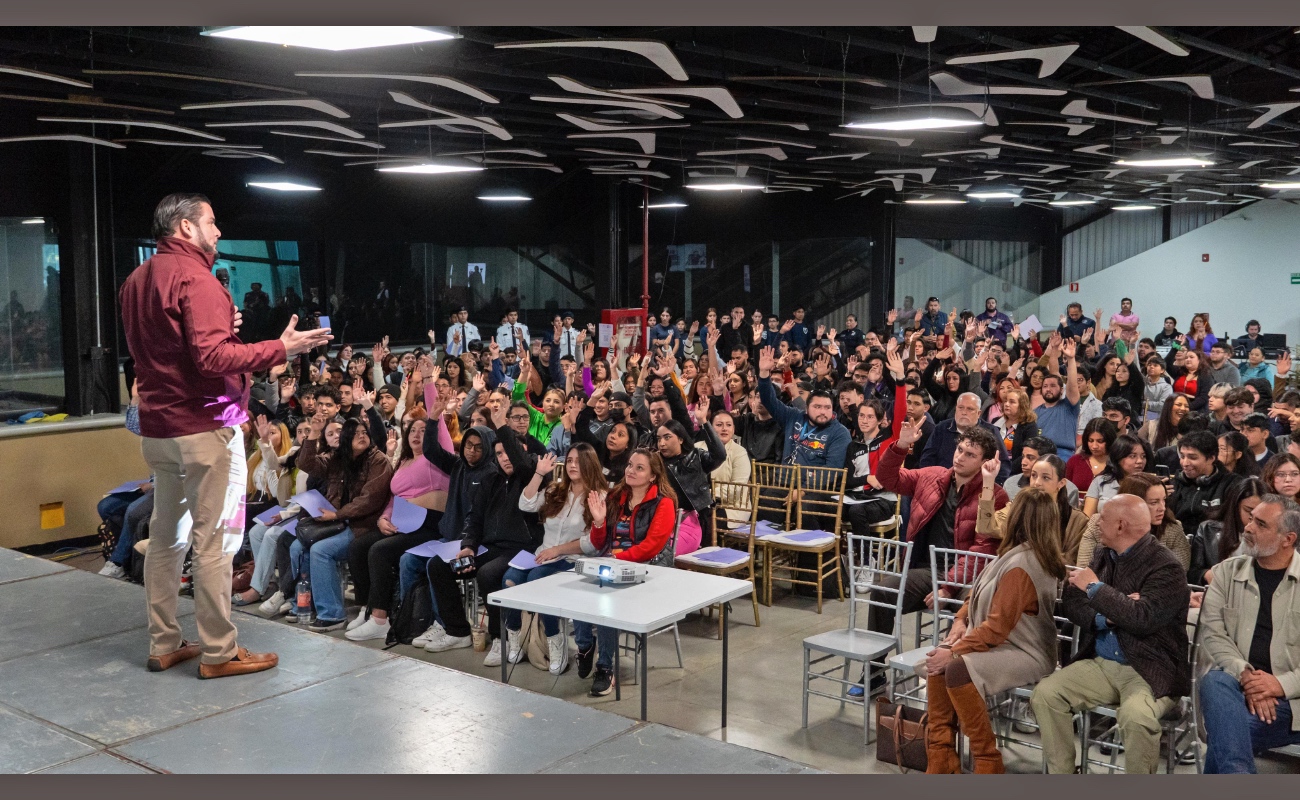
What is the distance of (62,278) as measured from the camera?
10.2 m

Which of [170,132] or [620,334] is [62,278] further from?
[620,334]

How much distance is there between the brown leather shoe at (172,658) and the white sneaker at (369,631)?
2388mm

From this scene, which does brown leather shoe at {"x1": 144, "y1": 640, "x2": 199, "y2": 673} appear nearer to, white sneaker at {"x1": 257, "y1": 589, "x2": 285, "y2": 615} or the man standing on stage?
the man standing on stage

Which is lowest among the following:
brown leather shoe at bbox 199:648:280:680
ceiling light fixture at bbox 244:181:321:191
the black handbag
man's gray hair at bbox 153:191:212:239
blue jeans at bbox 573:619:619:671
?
blue jeans at bbox 573:619:619:671

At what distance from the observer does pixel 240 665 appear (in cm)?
334

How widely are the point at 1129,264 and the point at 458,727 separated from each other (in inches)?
811

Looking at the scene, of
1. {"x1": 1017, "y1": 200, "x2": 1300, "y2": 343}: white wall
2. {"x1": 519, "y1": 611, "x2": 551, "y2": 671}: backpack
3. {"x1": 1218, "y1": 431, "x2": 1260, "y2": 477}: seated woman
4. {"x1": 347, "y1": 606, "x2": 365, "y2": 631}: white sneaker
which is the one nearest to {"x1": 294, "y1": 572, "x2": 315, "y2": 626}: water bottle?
{"x1": 347, "y1": 606, "x2": 365, "y2": 631}: white sneaker

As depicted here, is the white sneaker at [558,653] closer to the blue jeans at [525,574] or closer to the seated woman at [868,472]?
the blue jeans at [525,574]

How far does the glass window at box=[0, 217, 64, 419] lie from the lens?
10500 mm

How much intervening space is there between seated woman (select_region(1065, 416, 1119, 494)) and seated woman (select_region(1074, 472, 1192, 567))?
75 centimetres

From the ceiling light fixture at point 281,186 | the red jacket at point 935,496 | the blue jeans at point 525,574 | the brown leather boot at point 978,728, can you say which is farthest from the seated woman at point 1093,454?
the ceiling light fixture at point 281,186

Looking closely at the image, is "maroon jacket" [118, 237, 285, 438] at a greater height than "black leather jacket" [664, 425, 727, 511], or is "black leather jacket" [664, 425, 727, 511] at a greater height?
"maroon jacket" [118, 237, 285, 438]

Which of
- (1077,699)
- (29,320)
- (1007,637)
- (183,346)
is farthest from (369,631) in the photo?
(29,320)

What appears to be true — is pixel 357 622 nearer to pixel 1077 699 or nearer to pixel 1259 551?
pixel 1077 699
